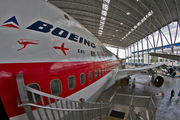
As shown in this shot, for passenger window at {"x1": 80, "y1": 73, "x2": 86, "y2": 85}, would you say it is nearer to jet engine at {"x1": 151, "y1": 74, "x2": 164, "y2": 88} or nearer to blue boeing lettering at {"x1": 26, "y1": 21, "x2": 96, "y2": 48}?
blue boeing lettering at {"x1": 26, "y1": 21, "x2": 96, "y2": 48}

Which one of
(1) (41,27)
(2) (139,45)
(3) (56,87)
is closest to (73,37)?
(1) (41,27)

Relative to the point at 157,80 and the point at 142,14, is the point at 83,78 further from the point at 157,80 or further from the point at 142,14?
the point at 142,14

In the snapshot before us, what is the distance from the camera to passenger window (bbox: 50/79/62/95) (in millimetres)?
2467

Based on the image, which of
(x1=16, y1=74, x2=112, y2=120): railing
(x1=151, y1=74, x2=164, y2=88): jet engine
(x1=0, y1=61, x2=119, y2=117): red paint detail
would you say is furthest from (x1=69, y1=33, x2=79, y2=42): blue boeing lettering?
(x1=151, y1=74, x2=164, y2=88): jet engine

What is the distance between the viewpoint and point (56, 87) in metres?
2.59

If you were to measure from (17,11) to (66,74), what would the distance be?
2266 millimetres

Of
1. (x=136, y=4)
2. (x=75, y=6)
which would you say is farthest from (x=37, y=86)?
(x=136, y=4)

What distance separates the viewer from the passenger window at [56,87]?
2.47 metres

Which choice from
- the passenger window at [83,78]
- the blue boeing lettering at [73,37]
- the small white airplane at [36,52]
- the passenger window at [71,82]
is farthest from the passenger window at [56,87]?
the blue boeing lettering at [73,37]

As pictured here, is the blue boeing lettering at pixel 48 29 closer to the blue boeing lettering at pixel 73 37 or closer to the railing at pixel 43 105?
the blue boeing lettering at pixel 73 37

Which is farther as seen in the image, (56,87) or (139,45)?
(139,45)

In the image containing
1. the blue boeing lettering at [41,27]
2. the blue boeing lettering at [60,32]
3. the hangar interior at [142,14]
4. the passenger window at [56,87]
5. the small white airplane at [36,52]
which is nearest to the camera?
the small white airplane at [36,52]

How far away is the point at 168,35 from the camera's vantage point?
2272 centimetres

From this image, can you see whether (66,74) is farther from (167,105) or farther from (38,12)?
(167,105)
